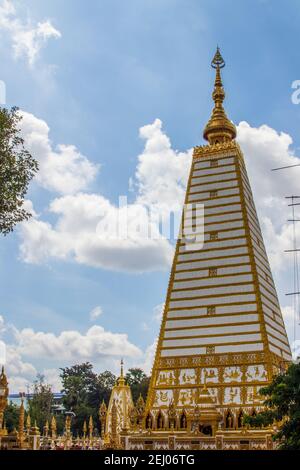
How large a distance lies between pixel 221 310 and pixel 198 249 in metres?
5.85

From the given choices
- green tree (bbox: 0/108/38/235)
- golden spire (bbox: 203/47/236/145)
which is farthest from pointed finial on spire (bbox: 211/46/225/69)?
green tree (bbox: 0/108/38/235)

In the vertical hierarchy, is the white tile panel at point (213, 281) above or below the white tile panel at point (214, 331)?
above

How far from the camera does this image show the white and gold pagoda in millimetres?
38219

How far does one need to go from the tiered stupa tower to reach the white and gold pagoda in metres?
0.07

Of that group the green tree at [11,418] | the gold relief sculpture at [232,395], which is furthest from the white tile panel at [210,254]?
the green tree at [11,418]

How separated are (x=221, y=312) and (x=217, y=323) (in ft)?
2.96

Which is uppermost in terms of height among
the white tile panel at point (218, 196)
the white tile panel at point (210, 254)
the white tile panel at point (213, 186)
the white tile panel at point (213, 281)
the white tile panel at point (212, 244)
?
the white tile panel at point (213, 186)

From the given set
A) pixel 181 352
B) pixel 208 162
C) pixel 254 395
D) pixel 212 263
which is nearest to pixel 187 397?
pixel 181 352

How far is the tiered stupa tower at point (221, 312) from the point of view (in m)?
39.3

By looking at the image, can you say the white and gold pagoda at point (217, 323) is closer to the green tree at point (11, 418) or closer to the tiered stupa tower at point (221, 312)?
the tiered stupa tower at point (221, 312)

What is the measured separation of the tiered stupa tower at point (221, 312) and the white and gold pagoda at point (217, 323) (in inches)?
2.8

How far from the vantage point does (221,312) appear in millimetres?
42281
